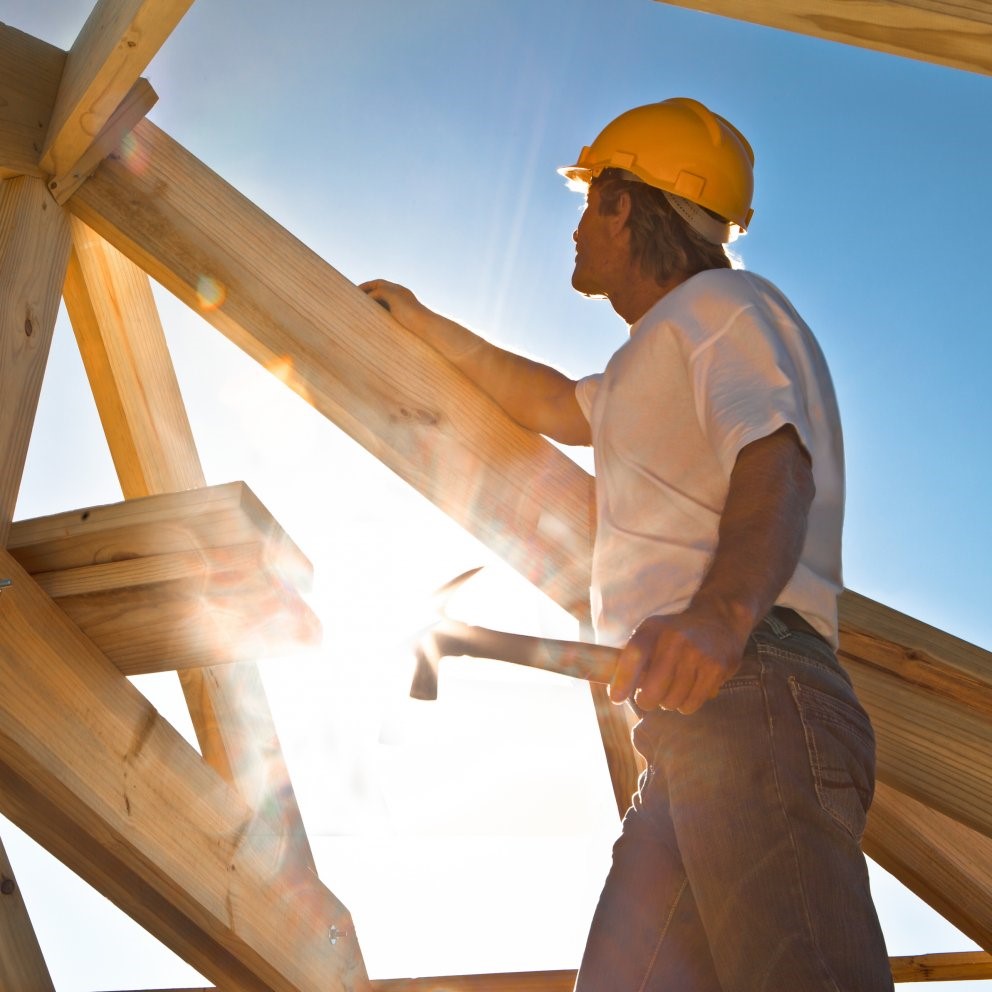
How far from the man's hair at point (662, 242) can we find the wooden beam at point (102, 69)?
0.85 m

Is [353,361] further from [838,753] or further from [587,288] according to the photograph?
[838,753]

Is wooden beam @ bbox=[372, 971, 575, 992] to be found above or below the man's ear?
below

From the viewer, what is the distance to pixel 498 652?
1267 millimetres

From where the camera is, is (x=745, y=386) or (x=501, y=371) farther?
(x=501, y=371)

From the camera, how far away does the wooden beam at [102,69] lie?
6.67 feet

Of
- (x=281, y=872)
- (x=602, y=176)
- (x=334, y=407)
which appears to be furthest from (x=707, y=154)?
(x=281, y=872)

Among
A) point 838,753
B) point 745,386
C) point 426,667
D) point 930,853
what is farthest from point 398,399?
point 930,853

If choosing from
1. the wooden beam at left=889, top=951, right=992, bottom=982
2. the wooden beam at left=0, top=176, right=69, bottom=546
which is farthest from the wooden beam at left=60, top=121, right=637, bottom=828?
the wooden beam at left=889, top=951, right=992, bottom=982

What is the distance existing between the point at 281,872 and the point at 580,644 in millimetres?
1362

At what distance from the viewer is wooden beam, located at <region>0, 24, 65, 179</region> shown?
2.23m

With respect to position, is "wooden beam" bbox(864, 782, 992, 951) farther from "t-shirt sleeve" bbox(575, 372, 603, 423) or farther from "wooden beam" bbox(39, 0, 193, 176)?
"wooden beam" bbox(39, 0, 193, 176)

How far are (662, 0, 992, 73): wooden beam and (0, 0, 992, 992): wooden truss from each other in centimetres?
78

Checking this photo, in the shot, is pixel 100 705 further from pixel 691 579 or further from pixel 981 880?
pixel 981 880

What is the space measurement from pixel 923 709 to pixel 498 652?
0.91m
